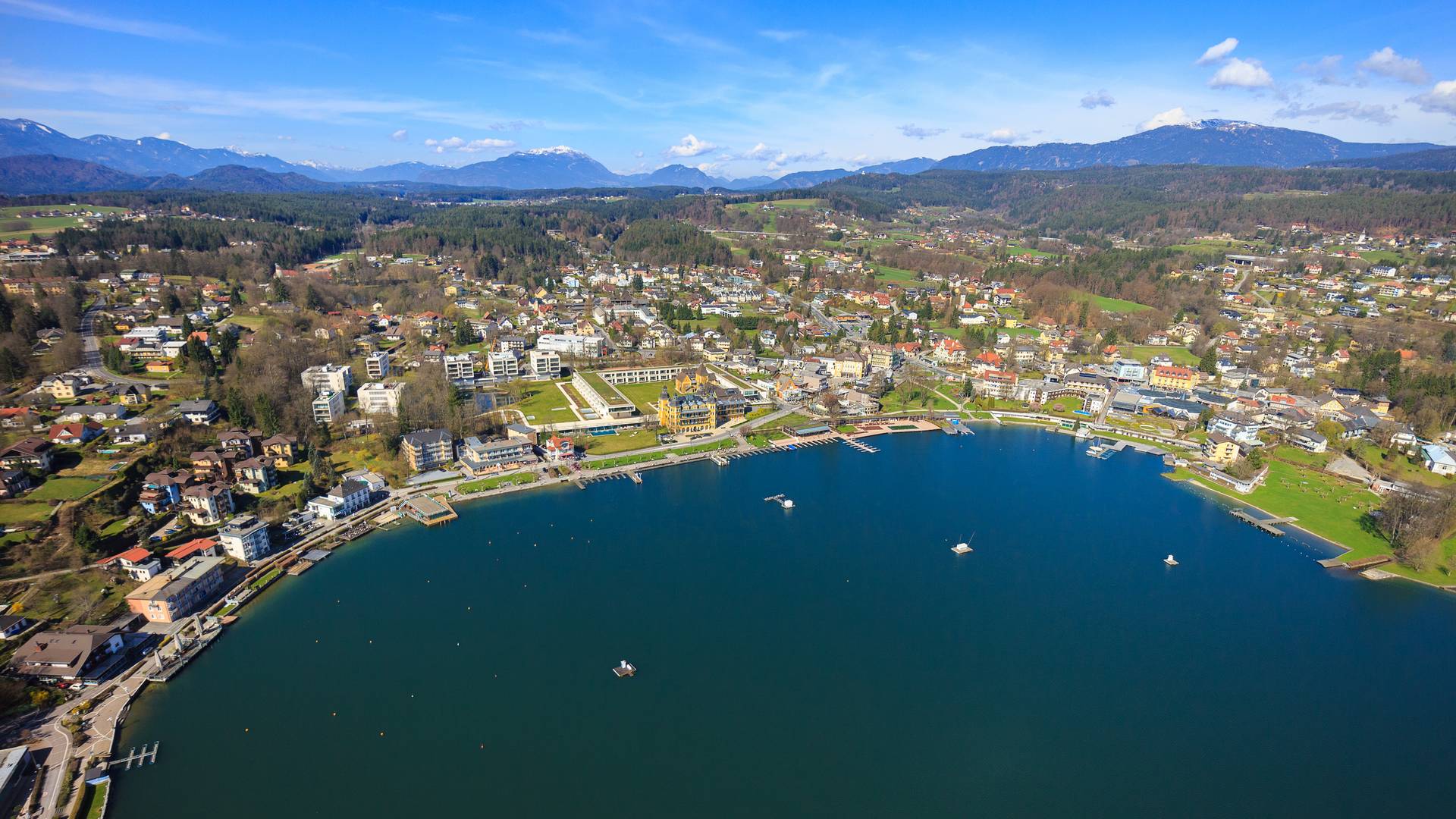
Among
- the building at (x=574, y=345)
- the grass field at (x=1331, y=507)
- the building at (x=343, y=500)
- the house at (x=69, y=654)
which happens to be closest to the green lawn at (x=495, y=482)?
the building at (x=343, y=500)

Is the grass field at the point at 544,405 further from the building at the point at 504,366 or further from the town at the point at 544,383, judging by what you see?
the building at the point at 504,366

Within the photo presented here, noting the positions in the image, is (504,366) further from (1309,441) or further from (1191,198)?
(1191,198)

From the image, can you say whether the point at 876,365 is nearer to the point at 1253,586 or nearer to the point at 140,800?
the point at 1253,586

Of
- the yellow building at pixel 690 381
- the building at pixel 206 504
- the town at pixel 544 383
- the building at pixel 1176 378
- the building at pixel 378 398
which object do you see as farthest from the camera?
the building at pixel 1176 378

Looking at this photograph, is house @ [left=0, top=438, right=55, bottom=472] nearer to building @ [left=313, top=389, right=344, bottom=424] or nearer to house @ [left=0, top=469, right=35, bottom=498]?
house @ [left=0, top=469, right=35, bottom=498]

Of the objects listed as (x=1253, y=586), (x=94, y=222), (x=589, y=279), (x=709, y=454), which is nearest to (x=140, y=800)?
(x=709, y=454)
